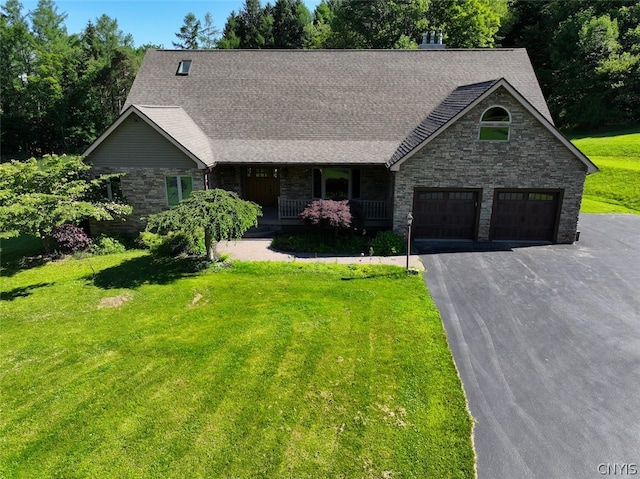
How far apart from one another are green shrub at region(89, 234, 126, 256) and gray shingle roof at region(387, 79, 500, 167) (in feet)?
36.9

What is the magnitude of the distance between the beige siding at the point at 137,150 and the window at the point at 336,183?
558 centimetres

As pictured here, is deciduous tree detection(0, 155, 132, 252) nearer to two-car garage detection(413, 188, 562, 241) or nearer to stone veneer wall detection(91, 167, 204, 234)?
stone veneer wall detection(91, 167, 204, 234)

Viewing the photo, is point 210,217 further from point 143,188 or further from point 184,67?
point 184,67

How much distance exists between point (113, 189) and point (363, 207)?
10.6 metres

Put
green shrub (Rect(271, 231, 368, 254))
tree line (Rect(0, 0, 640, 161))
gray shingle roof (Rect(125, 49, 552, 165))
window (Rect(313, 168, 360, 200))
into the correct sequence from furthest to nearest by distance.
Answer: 1. tree line (Rect(0, 0, 640, 161))
2. window (Rect(313, 168, 360, 200))
3. gray shingle roof (Rect(125, 49, 552, 165))
4. green shrub (Rect(271, 231, 368, 254))

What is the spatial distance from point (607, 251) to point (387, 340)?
1087 centimetres

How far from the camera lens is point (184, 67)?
2164 cm

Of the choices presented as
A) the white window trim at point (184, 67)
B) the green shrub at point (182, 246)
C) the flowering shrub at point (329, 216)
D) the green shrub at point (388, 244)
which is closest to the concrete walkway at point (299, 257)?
the green shrub at point (388, 244)

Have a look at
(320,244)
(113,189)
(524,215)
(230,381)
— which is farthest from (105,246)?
(524,215)

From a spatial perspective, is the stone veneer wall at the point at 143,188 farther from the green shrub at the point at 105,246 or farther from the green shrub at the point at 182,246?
the green shrub at the point at 182,246

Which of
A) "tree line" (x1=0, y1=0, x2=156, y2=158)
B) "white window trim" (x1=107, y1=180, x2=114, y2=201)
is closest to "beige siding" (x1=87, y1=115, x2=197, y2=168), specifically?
"white window trim" (x1=107, y1=180, x2=114, y2=201)

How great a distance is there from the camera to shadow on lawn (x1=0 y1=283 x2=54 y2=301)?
40.1ft

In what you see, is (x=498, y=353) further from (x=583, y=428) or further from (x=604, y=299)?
(x=604, y=299)

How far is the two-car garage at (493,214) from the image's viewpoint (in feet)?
52.4
